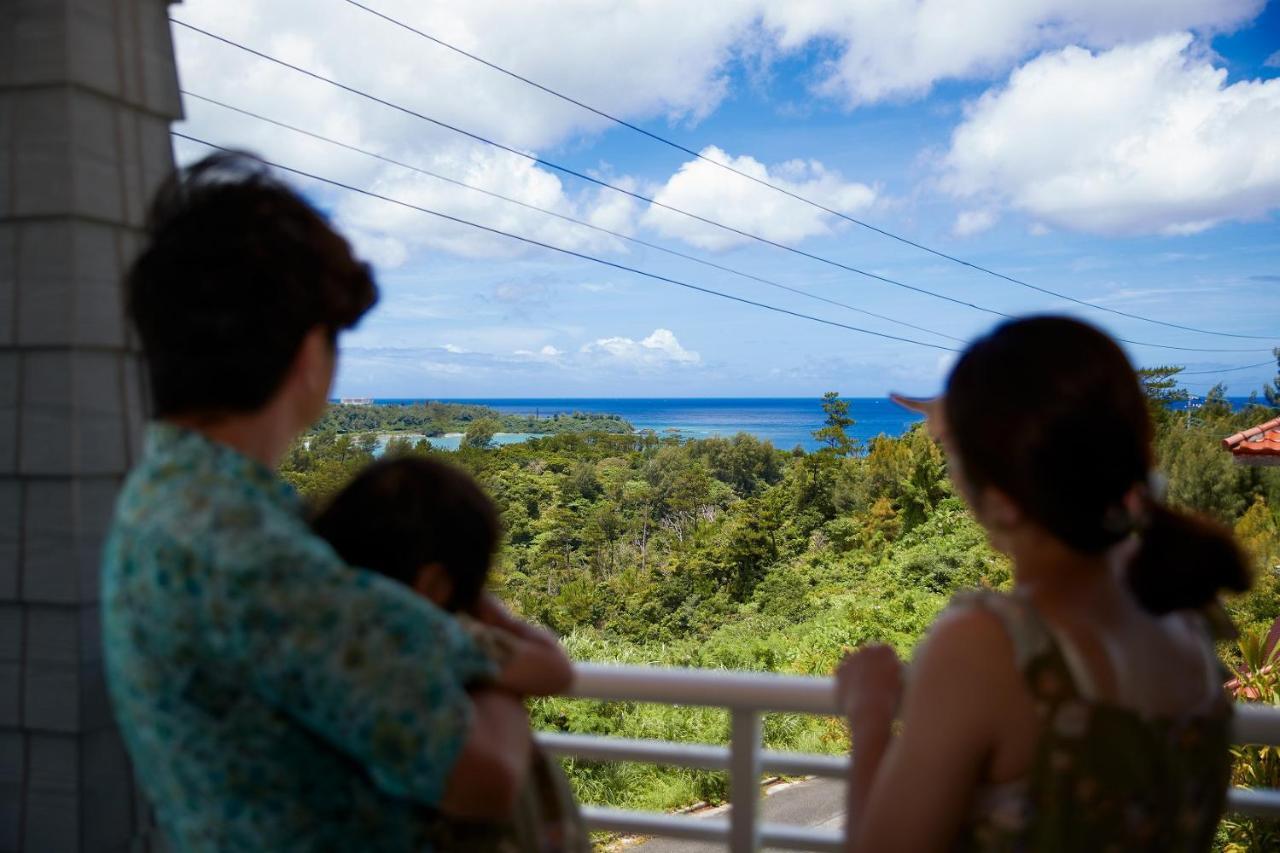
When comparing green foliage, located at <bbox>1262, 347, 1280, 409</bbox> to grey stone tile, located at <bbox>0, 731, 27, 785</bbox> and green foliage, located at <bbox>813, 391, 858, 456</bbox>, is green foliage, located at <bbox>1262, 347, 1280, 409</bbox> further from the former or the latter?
grey stone tile, located at <bbox>0, 731, 27, 785</bbox>

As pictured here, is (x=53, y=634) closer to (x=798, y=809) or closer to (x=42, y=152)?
(x=42, y=152)

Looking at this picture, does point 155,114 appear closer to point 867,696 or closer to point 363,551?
point 363,551

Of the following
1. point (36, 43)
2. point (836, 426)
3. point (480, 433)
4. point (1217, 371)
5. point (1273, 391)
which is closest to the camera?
point (36, 43)

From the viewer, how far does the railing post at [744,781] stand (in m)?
1.14

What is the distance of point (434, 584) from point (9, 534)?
0.73 m

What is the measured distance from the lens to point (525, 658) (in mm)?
695

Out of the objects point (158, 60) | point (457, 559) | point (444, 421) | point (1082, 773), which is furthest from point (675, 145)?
point (1082, 773)

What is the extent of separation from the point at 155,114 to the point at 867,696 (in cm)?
110

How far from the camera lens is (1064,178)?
101 ft

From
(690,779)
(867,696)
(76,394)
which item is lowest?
(690,779)

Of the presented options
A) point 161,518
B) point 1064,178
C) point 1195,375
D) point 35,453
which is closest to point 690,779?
point 35,453

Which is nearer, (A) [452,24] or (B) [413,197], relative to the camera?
(A) [452,24]

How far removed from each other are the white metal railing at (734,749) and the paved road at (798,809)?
473 cm

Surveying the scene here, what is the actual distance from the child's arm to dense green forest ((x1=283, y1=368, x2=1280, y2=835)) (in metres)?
8.55
